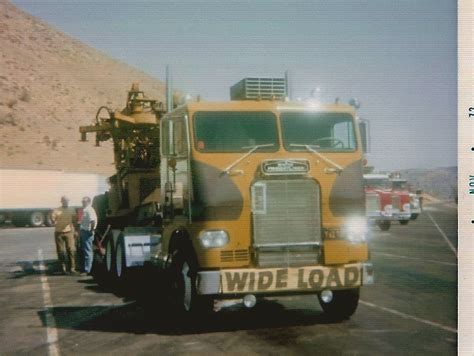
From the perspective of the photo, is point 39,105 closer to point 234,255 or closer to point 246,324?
point 246,324

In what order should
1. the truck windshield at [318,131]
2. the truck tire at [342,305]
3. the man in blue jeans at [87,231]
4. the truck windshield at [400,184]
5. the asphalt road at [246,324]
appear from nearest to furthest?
the asphalt road at [246,324], the truck windshield at [318,131], the truck tire at [342,305], the man in blue jeans at [87,231], the truck windshield at [400,184]

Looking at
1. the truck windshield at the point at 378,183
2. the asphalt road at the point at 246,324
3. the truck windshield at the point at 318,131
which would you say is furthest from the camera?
the truck windshield at the point at 378,183

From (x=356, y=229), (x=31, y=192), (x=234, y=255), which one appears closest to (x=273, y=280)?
(x=234, y=255)

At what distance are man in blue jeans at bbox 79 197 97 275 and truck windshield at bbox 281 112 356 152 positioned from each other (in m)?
6.03

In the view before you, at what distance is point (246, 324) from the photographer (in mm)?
7332

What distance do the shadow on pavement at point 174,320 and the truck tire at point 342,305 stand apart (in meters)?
0.14

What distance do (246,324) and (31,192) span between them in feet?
98.7

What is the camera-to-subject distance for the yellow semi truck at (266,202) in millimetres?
6734

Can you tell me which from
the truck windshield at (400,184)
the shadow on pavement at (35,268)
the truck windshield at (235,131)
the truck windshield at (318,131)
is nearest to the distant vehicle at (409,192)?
the truck windshield at (400,184)

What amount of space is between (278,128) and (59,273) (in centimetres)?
783

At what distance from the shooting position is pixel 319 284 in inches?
268

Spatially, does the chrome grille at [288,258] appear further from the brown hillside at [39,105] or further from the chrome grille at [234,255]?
the brown hillside at [39,105]

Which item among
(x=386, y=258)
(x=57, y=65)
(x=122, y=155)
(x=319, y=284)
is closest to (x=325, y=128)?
(x=319, y=284)

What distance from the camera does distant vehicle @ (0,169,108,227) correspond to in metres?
34.0
